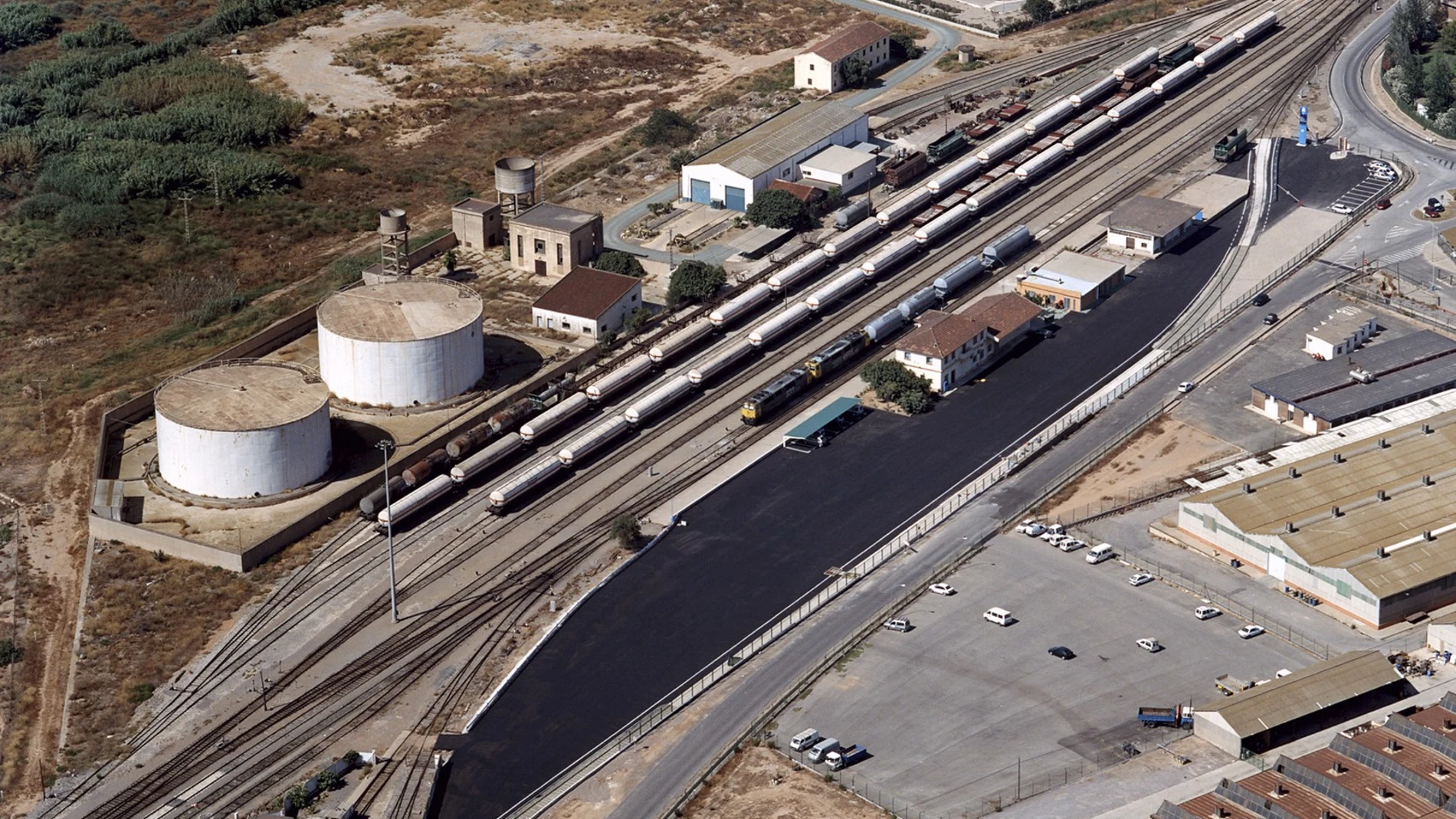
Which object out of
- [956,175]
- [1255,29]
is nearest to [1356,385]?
[956,175]

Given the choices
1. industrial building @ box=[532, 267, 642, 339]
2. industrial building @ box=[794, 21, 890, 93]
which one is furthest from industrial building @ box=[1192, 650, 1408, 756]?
industrial building @ box=[794, 21, 890, 93]

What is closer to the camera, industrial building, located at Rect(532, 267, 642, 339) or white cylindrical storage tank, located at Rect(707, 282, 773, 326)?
industrial building, located at Rect(532, 267, 642, 339)

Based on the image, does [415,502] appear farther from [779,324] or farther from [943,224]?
[943,224]

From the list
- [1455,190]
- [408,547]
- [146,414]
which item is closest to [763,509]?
[408,547]

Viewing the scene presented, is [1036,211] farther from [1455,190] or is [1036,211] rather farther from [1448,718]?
[1448,718]

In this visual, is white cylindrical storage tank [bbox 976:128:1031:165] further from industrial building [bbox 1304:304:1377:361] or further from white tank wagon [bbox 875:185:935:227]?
industrial building [bbox 1304:304:1377:361]

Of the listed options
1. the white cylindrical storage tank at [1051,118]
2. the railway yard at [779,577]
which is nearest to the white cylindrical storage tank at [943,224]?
the railway yard at [779,577]
